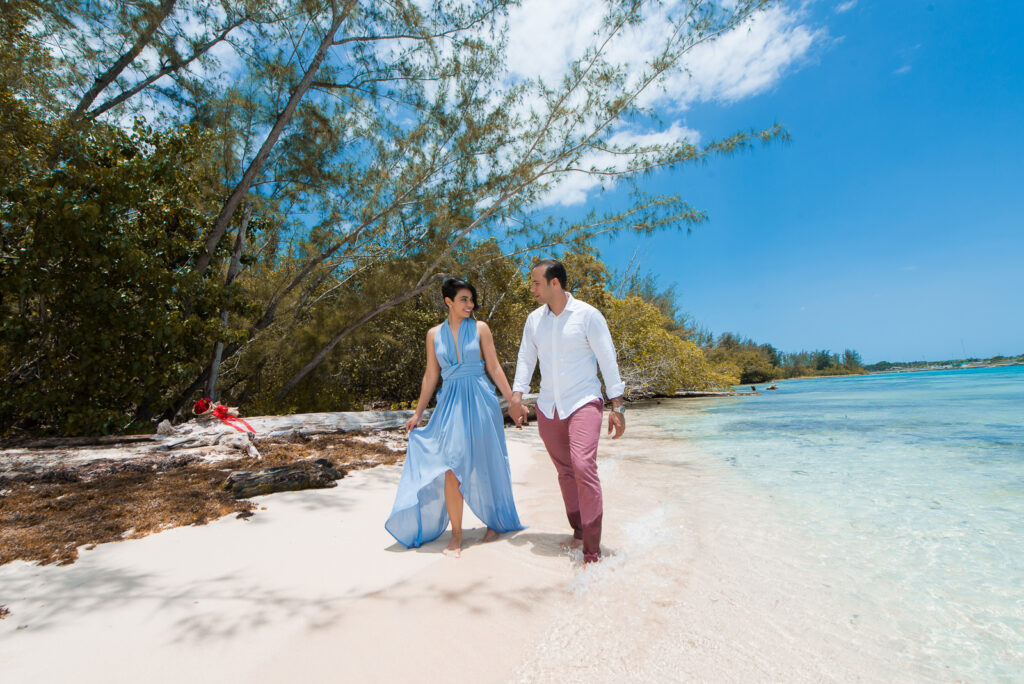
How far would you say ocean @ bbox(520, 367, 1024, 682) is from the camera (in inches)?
73.3

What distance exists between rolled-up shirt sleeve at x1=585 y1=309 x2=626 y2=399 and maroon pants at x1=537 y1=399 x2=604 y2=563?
0.48ft

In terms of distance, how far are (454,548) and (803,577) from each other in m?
1.89

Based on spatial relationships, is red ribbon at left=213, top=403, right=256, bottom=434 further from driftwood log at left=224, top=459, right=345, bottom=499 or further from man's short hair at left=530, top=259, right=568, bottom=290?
man's short hair at left=530, top=259, right=568, bottom=290

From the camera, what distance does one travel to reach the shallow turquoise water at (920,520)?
84.0 inches

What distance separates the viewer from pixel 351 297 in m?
9.91

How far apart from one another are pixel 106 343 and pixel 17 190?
1.88 m

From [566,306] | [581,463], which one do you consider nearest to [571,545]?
[581,463]

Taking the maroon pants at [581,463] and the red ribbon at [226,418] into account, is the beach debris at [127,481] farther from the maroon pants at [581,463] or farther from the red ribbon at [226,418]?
the maroon pants at [581,463]

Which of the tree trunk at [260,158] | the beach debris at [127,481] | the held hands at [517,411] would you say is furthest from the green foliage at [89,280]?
the held hands at [517,411]

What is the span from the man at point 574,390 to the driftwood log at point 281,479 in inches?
91.2

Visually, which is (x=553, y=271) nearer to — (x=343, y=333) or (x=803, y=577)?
(x=803, y=577)

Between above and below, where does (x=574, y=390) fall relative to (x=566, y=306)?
below

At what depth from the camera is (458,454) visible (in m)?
2.94

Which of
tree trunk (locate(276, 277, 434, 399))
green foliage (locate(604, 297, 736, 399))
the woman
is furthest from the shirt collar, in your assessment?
green foliage (locate(604, 297, 736, 399))
